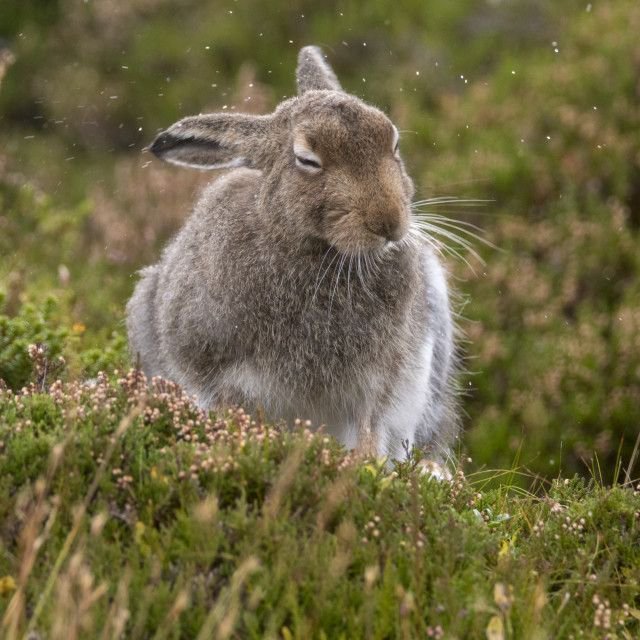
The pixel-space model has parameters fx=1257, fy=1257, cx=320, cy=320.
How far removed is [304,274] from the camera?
22.1ft

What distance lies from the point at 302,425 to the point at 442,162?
7.49 metres

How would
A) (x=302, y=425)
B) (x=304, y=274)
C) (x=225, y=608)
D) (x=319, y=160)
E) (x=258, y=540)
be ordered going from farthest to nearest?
(x=304, y=274)
(x=319, y=160)
(x=302, y=425)
(x=258, y=540)
(x=225, y=608)

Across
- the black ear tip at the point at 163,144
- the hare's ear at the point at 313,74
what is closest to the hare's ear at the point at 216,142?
the black ear tip at the point at 163,144

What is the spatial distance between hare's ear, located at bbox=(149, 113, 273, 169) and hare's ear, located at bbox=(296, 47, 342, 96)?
0.74 meters

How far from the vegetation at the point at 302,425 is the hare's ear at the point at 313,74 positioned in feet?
4.29

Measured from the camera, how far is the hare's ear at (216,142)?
7.04m

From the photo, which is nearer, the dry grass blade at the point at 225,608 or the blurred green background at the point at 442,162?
the dry grass blade at the point at 225,608

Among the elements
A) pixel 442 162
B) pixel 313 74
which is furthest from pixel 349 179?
pixel 442 162

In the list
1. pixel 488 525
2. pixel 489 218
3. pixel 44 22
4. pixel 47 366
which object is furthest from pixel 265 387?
pixel 44 22

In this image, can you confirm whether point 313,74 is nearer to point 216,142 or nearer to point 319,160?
point 216,142

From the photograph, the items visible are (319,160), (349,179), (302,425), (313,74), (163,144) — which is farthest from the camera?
(313,74)

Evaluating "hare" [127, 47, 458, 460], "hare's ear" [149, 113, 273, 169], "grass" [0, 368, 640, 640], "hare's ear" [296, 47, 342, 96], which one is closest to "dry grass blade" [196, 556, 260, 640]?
"grass" [0, 368, 640, 640]

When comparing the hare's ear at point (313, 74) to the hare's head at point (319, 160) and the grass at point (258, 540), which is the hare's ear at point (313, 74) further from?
the grass at point (258, 540)

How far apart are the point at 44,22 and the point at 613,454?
11.5m
